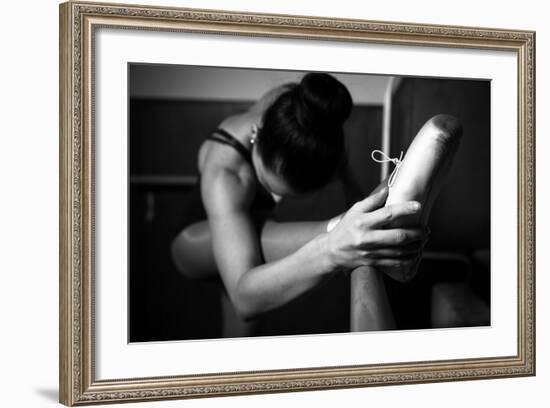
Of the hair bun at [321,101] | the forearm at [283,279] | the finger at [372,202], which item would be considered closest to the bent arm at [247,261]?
the forearm at [283,279]

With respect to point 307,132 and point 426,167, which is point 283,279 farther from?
point 426,167

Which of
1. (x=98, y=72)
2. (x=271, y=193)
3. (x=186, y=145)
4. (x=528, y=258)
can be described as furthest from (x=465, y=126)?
(x=98, y=72)

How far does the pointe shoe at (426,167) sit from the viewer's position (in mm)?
3074

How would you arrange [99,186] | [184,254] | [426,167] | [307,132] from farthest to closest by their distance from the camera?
[426,167]
[307,132]
[184,254]
[99,186]

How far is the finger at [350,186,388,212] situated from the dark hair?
12 centimetres

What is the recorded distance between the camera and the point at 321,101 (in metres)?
3.00

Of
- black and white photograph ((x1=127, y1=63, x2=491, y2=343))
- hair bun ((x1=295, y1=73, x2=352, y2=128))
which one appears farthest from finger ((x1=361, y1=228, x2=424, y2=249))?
hair bun ((x1=295, y1=73, x2=352, y2=128))

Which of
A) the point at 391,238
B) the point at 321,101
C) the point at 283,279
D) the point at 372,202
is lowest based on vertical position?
the point at 283,279

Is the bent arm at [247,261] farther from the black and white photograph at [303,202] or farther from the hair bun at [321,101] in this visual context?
the hair bun at [321,101]

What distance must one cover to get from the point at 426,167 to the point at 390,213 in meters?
0.19

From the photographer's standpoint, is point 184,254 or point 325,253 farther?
point 325,253

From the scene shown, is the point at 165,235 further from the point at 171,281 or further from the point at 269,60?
the point at 269,60

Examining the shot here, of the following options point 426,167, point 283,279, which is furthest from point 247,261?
point 426,167

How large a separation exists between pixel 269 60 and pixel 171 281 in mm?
669
